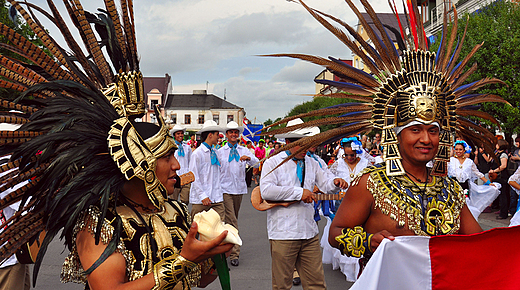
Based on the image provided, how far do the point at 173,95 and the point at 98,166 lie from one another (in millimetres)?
80463

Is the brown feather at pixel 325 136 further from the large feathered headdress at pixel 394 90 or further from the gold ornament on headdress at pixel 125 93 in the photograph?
the gold ornament on headdress at pixel 125 93

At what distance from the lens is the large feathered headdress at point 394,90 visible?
3.02 metres

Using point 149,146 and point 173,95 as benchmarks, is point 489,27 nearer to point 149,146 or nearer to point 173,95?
point 149,146

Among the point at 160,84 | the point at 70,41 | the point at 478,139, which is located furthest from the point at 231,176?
the point at 160,84

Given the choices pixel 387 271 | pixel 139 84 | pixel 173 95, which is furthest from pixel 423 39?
pixel 173 95

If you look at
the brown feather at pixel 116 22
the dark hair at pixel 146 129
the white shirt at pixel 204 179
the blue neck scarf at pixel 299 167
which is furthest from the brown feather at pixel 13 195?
the white shirt at pixel 204 179

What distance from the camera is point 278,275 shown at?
4.84m

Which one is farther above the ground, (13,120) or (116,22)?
(116,22)

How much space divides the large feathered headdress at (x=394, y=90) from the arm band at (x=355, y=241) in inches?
18.5

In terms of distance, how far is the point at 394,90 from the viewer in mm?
3111

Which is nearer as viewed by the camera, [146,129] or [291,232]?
[146,129]

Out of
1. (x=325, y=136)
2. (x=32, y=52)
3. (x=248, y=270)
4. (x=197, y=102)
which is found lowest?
(x=248, y=270)

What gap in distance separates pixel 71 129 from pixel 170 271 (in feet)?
2.77

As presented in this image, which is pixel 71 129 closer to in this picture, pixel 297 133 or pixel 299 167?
pixel 299 167
